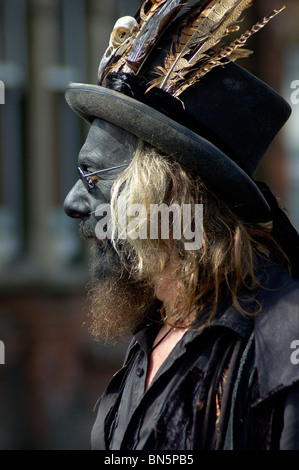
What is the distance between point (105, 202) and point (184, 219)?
10.3 inches

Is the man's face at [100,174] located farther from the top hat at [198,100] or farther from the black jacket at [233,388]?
the black jacket at [233,388]

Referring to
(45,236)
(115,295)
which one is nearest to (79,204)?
(115,295)

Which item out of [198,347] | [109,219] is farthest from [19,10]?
[198,347]

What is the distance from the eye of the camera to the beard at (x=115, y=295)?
2.20 m

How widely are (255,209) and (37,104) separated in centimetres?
410

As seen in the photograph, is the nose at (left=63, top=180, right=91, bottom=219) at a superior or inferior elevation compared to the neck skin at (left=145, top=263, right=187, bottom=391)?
superior

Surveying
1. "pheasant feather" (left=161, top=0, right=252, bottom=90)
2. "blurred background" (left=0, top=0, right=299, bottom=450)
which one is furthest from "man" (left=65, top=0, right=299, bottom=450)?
"blurred background" (left=0, top=0, right=299, bottom=450)

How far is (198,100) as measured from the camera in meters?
2.09

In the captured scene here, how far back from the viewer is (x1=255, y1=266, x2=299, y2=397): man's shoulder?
180 cm

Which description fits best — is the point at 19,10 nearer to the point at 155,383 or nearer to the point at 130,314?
the point at 130,314

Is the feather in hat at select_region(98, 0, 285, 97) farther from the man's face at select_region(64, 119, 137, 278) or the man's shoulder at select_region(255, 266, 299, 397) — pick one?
the man's shoulder at select_region(255, 266, 299, 397)

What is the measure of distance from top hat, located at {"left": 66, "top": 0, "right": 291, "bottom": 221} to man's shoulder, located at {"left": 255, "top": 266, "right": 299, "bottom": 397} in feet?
0.90

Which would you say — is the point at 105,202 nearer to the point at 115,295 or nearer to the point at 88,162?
the point at 88,162

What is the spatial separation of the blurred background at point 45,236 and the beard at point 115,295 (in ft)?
10.8
